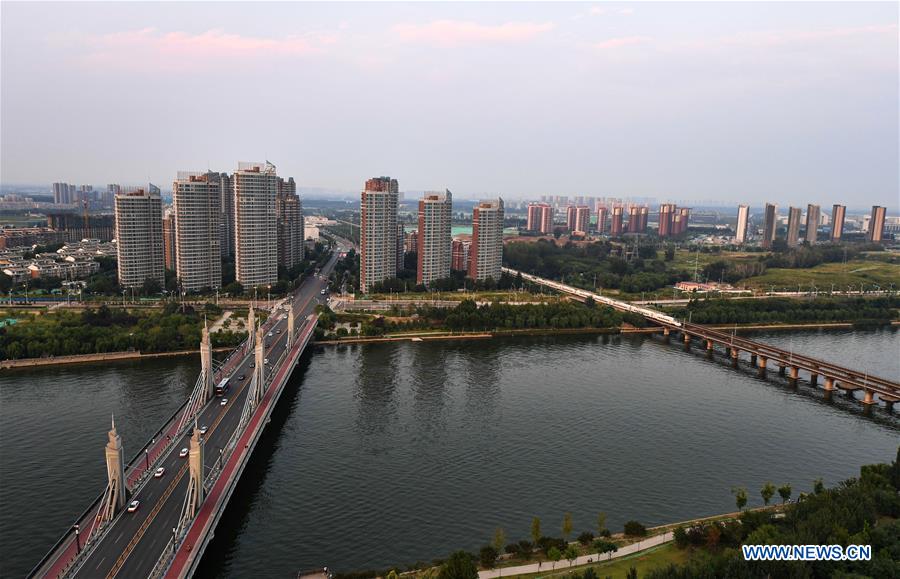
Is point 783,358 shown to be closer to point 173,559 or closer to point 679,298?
point 679,298

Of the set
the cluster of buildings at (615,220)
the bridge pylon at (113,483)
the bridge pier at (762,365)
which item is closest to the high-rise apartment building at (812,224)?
the cluster of buildings at (615,220)

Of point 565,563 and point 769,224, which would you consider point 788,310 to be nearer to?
point 565,563

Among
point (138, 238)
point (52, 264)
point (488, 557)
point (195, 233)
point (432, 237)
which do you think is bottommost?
point (488, 557)

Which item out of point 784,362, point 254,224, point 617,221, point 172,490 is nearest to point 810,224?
point 617,221

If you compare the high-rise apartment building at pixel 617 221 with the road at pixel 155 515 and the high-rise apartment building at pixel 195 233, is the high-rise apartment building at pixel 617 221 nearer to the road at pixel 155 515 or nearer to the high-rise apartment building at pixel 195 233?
the high-rise apartment building at pixel 195 233

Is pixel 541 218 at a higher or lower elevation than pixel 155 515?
higher

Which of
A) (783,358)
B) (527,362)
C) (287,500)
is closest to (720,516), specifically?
(287,500)
